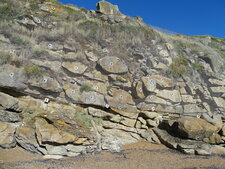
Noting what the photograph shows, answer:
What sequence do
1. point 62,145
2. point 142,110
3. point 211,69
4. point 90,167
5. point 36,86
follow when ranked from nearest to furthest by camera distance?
point 90,167
point 62,145
point 36,86
point 142,110
point 211,69

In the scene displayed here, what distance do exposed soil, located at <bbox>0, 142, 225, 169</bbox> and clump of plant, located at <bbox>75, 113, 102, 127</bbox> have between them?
155 cm

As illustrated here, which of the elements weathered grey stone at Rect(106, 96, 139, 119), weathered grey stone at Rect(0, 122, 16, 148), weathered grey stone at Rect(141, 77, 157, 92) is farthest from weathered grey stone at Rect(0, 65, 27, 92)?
weathered grey stone at Rect(141, 77, 157, 92)

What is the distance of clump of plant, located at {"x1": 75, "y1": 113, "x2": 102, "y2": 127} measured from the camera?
919 centimetres

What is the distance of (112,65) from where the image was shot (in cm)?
1124

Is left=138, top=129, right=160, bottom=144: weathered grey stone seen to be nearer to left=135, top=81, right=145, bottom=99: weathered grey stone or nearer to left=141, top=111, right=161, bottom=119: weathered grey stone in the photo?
left=141, top=111, right=161, bottom=119: weathered grey stone

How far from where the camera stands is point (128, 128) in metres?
10.5

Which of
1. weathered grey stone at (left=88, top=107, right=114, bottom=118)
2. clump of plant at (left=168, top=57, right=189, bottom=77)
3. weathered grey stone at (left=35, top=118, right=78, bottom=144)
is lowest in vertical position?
weathered grey stone at (left=35, top=118, right=78, bottom=144)

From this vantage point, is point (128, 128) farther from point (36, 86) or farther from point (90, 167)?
point (36, 86)

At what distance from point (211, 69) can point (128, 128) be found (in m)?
7.88

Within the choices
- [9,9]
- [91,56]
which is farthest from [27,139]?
[9,9]

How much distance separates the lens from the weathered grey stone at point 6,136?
7254 mm

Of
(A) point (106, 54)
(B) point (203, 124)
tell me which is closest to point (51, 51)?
(A) point (106, 54)

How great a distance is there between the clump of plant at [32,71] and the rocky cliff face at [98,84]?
0.05 meters

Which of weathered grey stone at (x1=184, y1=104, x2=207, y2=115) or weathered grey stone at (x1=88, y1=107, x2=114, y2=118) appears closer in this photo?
weathered grey stone at (x1=88, y1=107, x2=114, y2=118)
